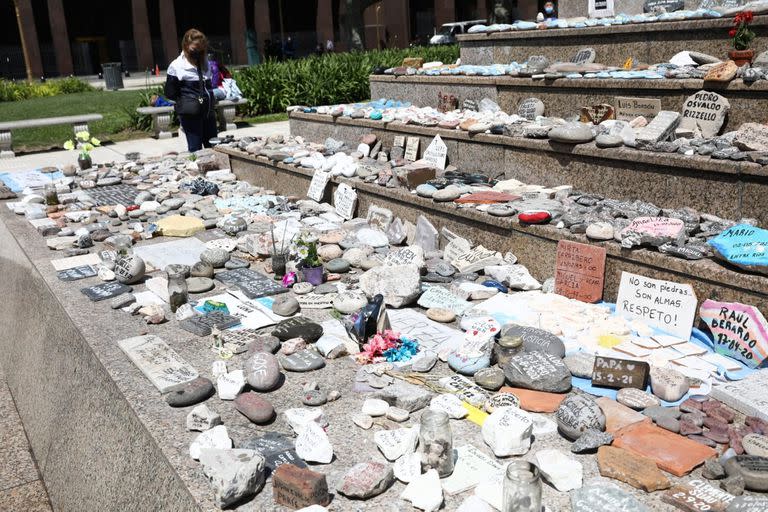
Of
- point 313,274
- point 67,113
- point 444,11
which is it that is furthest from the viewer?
point 444,11

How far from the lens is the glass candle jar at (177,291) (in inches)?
163

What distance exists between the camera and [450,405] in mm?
2889

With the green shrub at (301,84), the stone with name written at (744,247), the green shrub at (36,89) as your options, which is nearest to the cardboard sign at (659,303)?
the stone with name written at (744,247)

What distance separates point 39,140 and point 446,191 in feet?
32.7

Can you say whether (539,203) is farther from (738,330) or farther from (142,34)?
(142,34)

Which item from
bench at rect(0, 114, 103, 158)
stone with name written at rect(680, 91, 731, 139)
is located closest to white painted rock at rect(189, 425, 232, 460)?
stone with name written at rect(680, 91, 731, 139)

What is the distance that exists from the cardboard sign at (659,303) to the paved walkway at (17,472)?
311 centimetres

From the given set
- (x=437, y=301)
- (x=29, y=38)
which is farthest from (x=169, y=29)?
(x=437, y=301)

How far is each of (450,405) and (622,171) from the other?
95.8 inches

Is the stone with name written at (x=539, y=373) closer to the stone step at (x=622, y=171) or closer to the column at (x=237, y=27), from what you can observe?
the stone step at (x=622, y=171)

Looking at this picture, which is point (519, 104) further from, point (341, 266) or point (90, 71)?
point (90, 71)

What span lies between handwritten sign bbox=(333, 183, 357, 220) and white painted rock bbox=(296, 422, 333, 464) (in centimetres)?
352

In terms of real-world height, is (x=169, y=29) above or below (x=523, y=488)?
above

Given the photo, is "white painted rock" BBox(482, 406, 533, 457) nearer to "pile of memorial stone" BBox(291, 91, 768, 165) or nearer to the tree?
"pile of memorial stone" BBox(291, 91, 768, 165)
